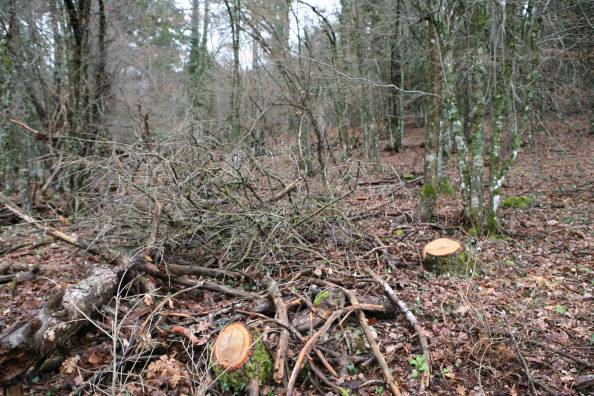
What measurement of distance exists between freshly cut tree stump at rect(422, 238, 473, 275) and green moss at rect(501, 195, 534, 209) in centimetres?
432

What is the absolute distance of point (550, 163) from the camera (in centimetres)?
1341

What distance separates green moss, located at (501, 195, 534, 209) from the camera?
8.52m

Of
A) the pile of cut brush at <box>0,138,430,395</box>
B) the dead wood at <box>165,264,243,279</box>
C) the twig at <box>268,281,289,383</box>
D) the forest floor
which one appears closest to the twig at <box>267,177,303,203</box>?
the pile of cut brush at <box>0,138,430,395</box>

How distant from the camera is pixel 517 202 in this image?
8586mm

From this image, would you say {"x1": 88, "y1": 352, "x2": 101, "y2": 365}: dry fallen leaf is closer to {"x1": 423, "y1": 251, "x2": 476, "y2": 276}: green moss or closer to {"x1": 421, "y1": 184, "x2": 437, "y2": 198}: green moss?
{"x1": 423, "y1": 251, "x2": 476, "y2": 276}: green moss

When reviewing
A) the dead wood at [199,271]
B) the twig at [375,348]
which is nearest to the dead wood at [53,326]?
the dead wood at [199,271]

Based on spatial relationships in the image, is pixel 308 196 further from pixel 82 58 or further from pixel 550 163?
pixel 550 163

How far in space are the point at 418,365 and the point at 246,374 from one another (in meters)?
1.54

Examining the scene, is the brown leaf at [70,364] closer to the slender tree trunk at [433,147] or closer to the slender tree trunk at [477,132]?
the slender tree trunk at [433,147]

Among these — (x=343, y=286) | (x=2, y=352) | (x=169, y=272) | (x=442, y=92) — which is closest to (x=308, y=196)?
(x=343, y=286)

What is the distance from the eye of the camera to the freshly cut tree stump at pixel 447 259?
499 cm

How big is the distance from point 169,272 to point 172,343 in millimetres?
Answer: 1168

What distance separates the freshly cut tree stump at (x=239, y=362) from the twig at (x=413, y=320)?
4.47ft

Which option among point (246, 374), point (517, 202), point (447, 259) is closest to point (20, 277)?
point (246, 374)
